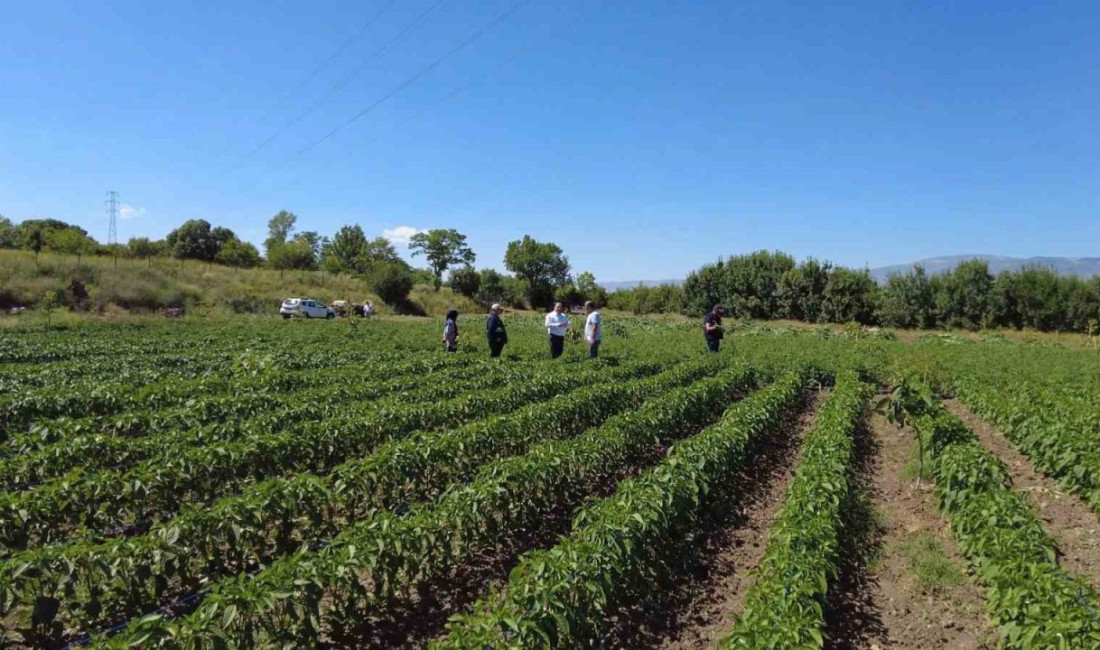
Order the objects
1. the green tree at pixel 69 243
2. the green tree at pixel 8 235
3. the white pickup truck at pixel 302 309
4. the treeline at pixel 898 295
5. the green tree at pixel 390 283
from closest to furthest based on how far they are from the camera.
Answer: the white pickup truck at pixel 302 309
the treeline at pixel 898 295
the green tree at pixel 69 243
the green tree at pixel 390 283
the green tree at pixel 8 235

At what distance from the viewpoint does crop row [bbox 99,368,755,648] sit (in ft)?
11.7

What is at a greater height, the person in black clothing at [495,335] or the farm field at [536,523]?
the person in black clothing at [495,335]

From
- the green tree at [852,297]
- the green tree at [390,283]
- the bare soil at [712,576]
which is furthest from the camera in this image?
the green tree at [390,283]

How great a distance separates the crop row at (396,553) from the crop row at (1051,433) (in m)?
5.50

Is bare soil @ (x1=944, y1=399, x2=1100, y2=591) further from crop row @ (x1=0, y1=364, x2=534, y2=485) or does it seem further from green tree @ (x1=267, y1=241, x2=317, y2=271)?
green tree @ (x1=267, y1=241, x2=317, y2=271)

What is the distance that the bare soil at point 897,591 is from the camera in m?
4.77

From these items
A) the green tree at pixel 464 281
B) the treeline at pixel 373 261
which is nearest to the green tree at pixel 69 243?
the treeline at pixel 373 261

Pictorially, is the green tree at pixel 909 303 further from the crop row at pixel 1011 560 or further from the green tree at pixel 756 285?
the crop row at pixel 1011 560

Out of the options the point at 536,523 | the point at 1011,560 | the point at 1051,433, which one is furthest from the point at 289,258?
the point at 1011,560

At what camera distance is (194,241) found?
76.3 m

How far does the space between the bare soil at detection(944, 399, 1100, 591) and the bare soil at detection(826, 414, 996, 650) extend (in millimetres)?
944

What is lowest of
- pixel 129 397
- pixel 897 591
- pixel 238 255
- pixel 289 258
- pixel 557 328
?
pixel 897 591

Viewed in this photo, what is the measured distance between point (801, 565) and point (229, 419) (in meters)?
8.33

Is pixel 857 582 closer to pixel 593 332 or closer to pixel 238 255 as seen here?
pixel 593 332
